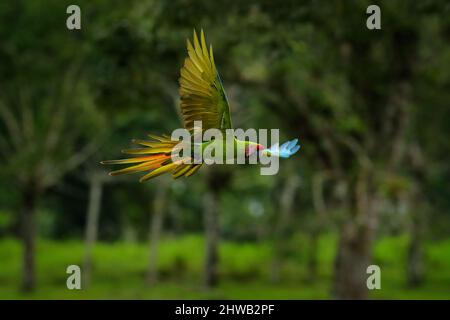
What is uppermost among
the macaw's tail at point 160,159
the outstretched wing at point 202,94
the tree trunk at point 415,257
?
the tree trunk at point 415,257

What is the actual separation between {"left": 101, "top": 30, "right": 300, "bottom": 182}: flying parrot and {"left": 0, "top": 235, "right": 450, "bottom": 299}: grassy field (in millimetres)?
22295

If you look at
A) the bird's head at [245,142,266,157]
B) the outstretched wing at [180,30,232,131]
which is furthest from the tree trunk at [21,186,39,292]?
the bird's head at [245,142,266,157]

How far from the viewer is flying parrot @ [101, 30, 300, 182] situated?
2.91m

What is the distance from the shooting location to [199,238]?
37125mm

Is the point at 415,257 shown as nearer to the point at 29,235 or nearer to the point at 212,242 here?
the point at 212,242

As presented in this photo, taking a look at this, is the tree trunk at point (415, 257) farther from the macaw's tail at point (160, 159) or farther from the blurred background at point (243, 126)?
the macaw's tail at point (160, 159)

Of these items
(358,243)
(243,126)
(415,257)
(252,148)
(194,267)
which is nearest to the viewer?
(252,148)

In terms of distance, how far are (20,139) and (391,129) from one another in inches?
535

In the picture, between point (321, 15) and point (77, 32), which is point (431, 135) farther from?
point (321, 15)

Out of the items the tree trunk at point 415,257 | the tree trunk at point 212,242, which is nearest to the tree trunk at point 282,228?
the tree trunk at point 212,242

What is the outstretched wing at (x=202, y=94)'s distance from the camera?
10.5 feet

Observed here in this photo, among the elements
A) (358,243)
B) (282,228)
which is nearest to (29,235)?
(282,228)

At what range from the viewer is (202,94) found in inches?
131

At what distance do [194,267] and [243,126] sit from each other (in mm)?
11501
